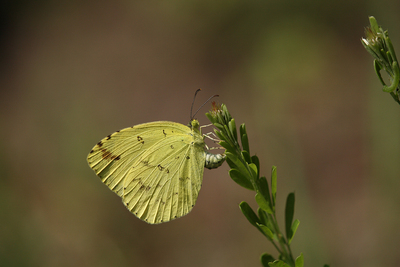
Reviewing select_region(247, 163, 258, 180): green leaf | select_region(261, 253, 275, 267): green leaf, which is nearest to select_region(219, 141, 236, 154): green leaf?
select_region(247, 163, 258, 180): green leaf

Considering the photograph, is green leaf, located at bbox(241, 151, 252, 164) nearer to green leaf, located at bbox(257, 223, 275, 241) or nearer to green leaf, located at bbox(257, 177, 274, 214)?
green leaf, located at bbox(257, 177, 274, 214)

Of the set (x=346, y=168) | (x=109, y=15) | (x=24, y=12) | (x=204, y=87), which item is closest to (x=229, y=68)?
(x=204, y=87)

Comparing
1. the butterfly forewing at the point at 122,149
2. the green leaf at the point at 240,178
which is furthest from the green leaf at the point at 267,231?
the butterfly forewing at the point at 122,149

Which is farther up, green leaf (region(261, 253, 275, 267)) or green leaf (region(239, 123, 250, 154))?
green leaf (region(239, 123, 250, 154))

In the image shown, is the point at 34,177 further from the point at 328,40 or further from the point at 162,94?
the point at 328,40

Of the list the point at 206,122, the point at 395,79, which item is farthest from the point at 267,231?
the point at 206,122

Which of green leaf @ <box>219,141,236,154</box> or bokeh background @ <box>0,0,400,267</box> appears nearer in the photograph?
green leaf @ <box>219,141,236,154</box>
